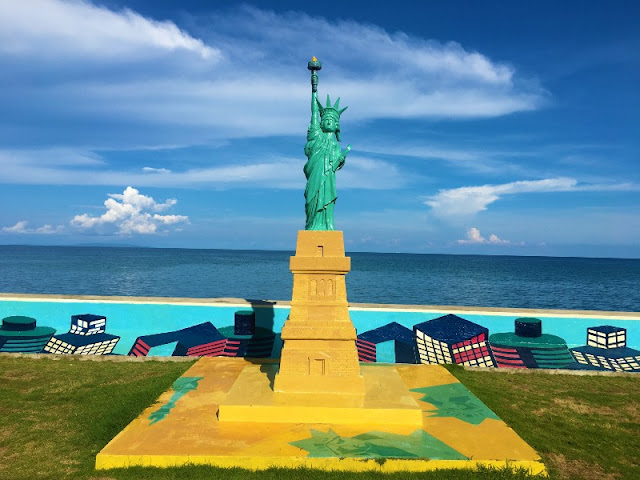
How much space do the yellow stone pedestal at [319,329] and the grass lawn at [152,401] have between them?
8.99 feet

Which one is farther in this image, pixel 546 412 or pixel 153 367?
pixel 153 367

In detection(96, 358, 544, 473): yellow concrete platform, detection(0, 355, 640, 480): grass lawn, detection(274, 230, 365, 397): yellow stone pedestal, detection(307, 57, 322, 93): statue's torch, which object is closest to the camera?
detection(0, 355, 640, 480): grass lawn

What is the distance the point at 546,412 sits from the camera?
419 inches

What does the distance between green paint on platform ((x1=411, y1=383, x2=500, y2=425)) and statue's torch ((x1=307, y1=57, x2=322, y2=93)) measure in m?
7.79

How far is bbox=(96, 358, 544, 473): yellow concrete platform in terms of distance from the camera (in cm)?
779

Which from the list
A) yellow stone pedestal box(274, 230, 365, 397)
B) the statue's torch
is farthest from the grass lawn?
the statue's torch

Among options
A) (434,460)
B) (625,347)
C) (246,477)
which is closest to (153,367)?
(246,477)

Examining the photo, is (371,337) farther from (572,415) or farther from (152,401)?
(152,401)

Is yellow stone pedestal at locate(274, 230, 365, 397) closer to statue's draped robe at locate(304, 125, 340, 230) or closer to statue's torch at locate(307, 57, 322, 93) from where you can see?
statue's draped robe at locate(304, 125, 340, 230)

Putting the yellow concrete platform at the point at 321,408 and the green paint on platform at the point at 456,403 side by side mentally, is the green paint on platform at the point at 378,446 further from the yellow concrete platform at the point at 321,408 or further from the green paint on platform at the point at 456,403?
the green paint on platform at the point at 456,403

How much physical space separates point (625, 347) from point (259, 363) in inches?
474

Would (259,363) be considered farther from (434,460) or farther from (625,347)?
(625,347)

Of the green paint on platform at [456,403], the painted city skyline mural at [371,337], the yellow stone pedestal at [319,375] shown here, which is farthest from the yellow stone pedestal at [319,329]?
the painted city skyline mural at [371,337]

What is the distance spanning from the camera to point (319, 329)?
1032 centimetres
